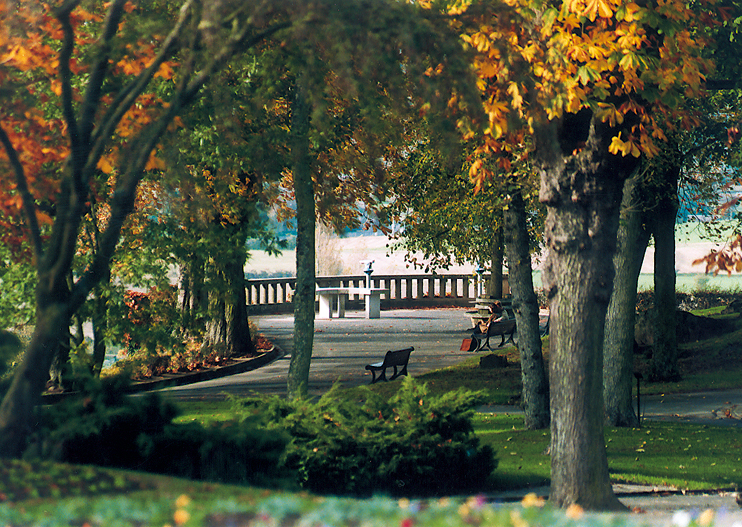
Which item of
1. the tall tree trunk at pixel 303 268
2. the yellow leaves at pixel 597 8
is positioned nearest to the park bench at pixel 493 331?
the tall tree trunk at pixel 303 268

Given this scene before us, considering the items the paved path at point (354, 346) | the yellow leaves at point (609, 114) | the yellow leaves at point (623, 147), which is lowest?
the paved path at point (354, 346)

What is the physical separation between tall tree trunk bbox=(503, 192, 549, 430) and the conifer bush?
10.9 feet

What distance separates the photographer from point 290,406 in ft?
24.1

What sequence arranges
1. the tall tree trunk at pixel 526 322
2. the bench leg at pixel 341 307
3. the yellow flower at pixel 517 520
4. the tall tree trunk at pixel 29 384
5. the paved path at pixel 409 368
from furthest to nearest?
the bench leg at pixel 341 307 → the tall tree trunk at pixel 526 322 → the paved path at pixel 409 368 → the tall tree trunk at pixel 29 384 → the yellow flower at pixel 517 520

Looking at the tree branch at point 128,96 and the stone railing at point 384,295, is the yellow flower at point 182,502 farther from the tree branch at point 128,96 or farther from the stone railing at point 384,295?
the stone railing at point 384,295

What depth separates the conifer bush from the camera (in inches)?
268

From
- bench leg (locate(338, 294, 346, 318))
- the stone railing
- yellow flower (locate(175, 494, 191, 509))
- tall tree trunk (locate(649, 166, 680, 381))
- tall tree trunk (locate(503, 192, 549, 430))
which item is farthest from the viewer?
the stone railing

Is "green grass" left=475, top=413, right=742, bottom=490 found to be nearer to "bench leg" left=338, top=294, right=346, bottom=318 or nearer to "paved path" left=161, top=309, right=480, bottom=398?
"paved path" left=161, top=309, right=480, bottom=398

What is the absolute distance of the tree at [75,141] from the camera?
525cm

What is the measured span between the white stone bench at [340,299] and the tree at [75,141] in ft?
82.4

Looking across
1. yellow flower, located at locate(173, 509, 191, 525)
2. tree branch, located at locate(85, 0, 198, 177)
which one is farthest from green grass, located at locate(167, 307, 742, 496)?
yellow flower, located at locate(173, 509, 191, 525)

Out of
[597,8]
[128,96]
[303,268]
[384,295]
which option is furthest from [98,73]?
[384,295]

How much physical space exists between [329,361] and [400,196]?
14.3ft

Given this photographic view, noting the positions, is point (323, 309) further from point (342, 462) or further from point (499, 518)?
point (499, 518)
